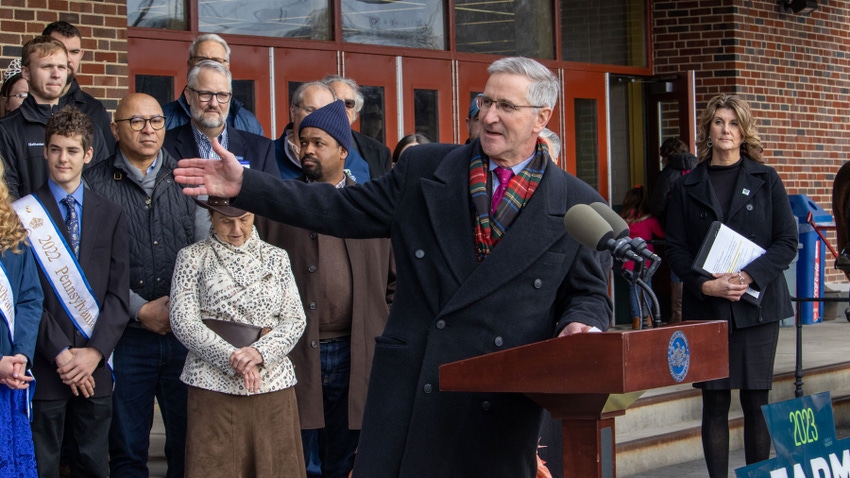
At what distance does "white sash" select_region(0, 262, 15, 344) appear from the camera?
468 centimetres

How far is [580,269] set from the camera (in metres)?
3.40

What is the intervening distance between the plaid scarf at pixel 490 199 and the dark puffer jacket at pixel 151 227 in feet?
7.23

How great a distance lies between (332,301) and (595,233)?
257 cm

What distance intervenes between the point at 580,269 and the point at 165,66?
543 centimetres

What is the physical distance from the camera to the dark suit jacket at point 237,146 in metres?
5.61

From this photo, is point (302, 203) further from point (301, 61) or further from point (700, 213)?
point (301, 61)

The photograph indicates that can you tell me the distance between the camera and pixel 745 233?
6.13 m

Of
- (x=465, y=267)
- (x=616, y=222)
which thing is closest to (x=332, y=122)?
(x=465, y=267)

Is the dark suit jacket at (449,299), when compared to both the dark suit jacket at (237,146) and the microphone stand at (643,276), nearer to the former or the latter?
the microphone stand at (643,276)

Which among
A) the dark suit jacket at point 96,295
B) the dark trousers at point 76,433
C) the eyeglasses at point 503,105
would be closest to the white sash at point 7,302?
the dark suit jacket at point 96,295

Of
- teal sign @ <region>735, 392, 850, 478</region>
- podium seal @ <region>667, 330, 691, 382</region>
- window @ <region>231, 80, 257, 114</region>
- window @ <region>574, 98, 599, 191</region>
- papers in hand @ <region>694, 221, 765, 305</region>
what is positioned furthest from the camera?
window @ <region>574, 98, 599, 191</region>

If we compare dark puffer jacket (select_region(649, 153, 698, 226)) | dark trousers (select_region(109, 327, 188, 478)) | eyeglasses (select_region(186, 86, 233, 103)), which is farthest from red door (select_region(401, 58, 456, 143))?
dark trousers (select_region(109, 327, 188, 478))

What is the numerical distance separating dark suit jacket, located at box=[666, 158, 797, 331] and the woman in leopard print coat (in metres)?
2.25

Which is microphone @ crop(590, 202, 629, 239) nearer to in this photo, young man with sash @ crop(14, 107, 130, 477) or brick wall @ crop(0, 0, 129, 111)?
young man with sash @ crop(14, 107, 130, 477)
